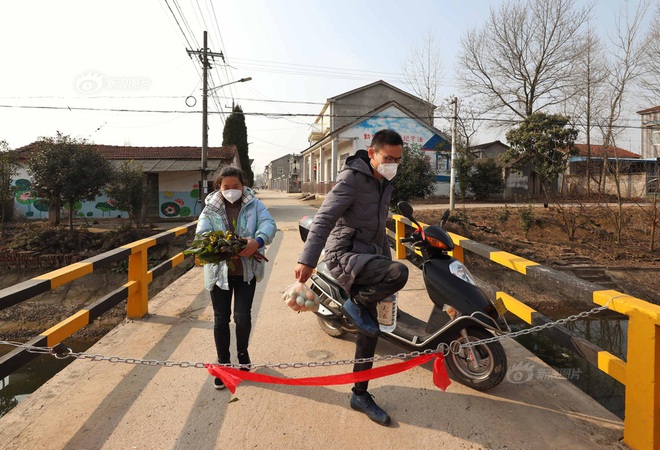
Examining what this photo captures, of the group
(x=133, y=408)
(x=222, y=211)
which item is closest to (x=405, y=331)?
Answer: (x=222, y=211)

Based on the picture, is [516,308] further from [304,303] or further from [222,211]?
[222,211]

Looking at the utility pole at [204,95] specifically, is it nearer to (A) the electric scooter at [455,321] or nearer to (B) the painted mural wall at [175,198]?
(B) the painted mural wall at [175,198]

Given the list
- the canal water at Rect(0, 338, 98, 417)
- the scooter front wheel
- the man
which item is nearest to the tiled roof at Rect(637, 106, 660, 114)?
the scooter front wheel

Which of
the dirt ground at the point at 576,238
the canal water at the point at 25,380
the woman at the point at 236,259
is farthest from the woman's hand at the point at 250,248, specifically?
the dirt ground at the point at 576,238

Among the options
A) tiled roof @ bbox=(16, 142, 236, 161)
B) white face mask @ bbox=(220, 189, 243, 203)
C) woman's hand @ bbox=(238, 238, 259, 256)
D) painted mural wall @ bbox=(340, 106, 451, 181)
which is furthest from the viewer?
painted mural wall @ bbox=(340, 106, 451, 181)

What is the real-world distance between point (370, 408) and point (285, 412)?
0.56 meters

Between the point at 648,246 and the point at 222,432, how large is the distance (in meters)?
15.0

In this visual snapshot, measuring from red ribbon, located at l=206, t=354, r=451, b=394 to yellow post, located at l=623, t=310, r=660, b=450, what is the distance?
3.15 feet

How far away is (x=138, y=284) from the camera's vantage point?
430cm

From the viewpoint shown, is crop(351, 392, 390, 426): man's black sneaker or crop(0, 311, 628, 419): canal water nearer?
crop(351, 392, 390, 426): man's black sneaker

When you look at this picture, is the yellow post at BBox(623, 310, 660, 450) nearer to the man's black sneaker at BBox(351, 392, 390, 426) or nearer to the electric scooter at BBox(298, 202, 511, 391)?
the electric scooter at BBox(298, 202, 511, 391)

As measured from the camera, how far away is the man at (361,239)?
91.0 inches

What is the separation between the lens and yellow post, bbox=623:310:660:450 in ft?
6.32

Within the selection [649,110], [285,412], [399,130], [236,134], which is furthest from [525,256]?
[236,134]
